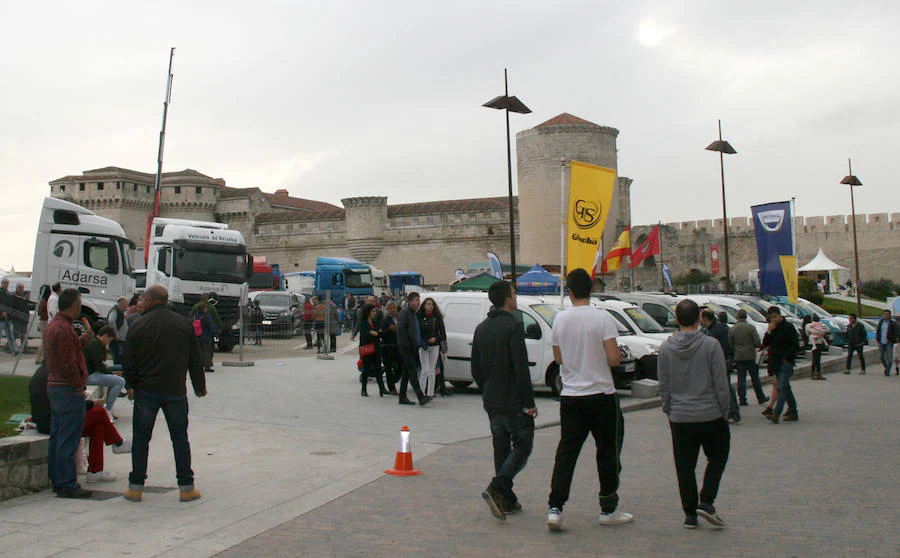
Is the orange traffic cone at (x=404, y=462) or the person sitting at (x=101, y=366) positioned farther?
the person sitting at (x=101, y=366)

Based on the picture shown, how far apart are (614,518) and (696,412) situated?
91 centimetres

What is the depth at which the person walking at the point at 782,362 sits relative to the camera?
11250 millimetres

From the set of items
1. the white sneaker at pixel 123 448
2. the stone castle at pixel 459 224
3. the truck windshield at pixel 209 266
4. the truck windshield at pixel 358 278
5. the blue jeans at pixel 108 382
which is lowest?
the white sneaker at pixel 123 448

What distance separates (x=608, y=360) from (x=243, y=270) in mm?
17618

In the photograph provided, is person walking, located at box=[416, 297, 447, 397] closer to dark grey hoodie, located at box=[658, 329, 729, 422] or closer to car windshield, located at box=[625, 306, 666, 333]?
car windshield, located at box=[625, 306, 666, 333]

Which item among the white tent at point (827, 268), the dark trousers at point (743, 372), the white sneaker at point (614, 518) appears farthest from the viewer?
the white tent at point (827, 268)

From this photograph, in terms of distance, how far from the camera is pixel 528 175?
49031 millimetres

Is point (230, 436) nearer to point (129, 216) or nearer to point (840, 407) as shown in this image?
point (840, 407)

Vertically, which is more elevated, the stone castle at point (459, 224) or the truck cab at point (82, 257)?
the stone castle at point (459, 224)

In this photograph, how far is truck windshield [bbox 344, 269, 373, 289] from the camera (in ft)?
148

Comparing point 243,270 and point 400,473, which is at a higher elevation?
point 243,270

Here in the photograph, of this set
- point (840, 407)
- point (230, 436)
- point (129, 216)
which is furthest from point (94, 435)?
point (129, 216)

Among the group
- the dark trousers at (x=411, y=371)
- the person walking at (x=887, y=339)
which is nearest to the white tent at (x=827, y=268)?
the person walking at (x=887, y=339)

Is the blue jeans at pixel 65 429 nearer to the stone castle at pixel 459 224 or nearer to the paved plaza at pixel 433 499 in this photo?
the paved plaza at pixel 433 499
